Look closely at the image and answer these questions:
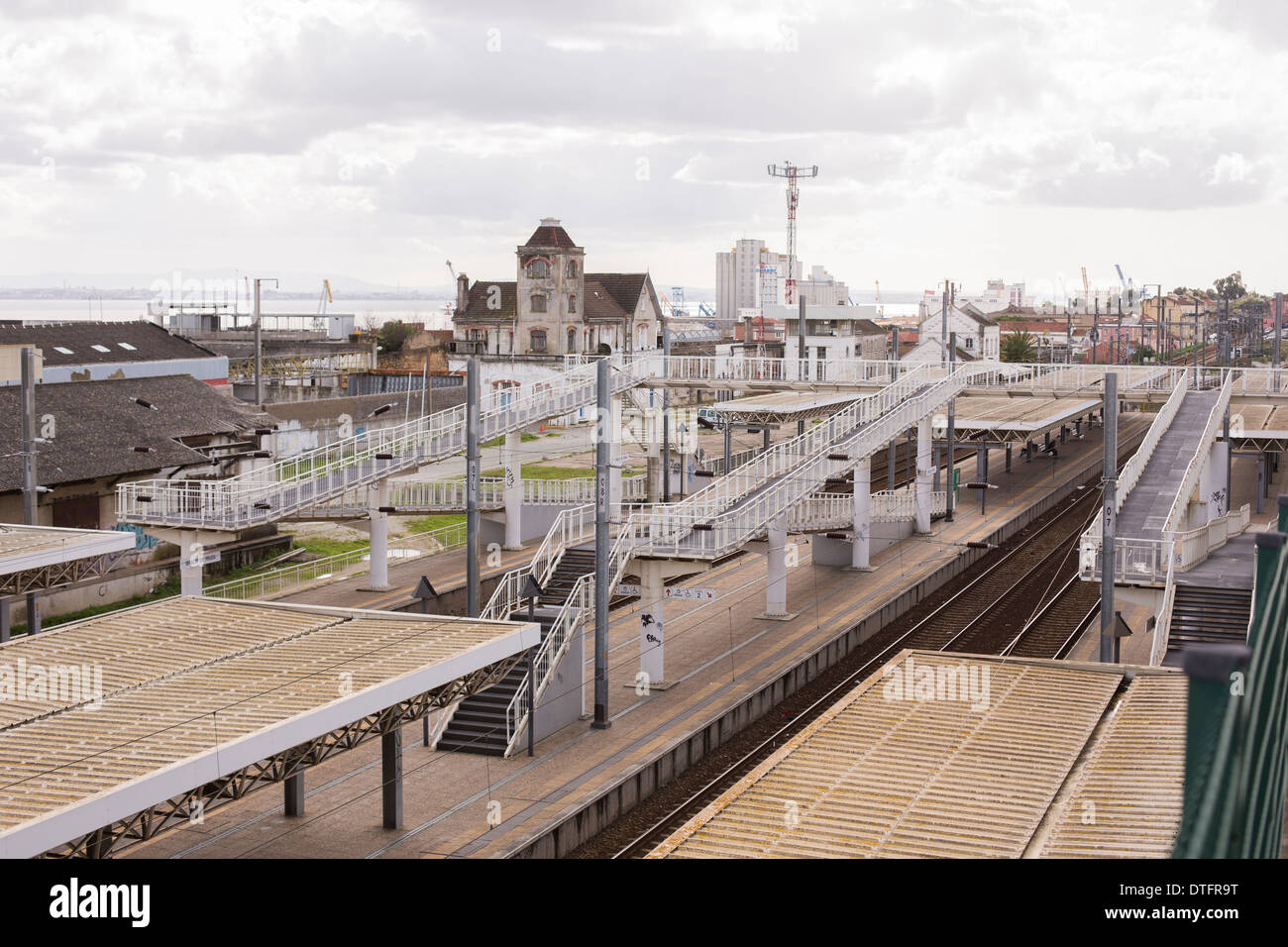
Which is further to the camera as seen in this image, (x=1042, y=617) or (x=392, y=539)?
(x=392, y=539)

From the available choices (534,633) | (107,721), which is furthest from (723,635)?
(107,721)

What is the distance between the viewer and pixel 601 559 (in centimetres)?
2406

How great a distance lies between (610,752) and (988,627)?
1349cm

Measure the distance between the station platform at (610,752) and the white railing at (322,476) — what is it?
6.07m

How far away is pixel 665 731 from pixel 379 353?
237 ft

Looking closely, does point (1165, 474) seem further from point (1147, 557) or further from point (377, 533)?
point (377, 533)

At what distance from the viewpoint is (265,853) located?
1861cm

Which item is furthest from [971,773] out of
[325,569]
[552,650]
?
[325,569]

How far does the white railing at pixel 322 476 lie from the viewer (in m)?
31.6

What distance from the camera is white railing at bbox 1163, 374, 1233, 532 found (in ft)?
90.6

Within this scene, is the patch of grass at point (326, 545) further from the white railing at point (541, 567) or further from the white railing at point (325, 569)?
the white railing at point (541, 567)
